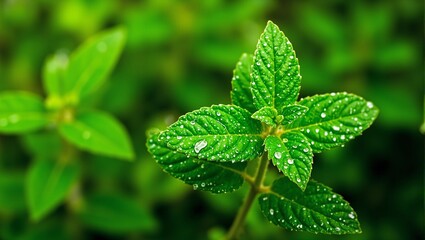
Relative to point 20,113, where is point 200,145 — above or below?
above

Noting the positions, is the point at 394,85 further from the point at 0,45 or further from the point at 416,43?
the point at 0,45

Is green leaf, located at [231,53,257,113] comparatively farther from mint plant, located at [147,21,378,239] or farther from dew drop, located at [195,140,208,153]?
dew drop, located at [195,140,208,153]

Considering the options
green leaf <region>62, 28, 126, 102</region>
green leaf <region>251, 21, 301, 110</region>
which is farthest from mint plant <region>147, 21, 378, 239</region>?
green leaf <region>62, 28, 126, 102</region>

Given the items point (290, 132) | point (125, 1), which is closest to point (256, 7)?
point (125, 1)

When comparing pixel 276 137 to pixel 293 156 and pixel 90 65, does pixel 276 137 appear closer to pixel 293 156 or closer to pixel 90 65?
pixel 293 156

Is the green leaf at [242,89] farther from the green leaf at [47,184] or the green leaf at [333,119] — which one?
the green leaf at [47,184]

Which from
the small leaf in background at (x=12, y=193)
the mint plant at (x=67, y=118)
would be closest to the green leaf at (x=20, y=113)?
the mint plant at (x=67, y=118)

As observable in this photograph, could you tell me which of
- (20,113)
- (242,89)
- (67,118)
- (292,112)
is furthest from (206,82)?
(292,112)
